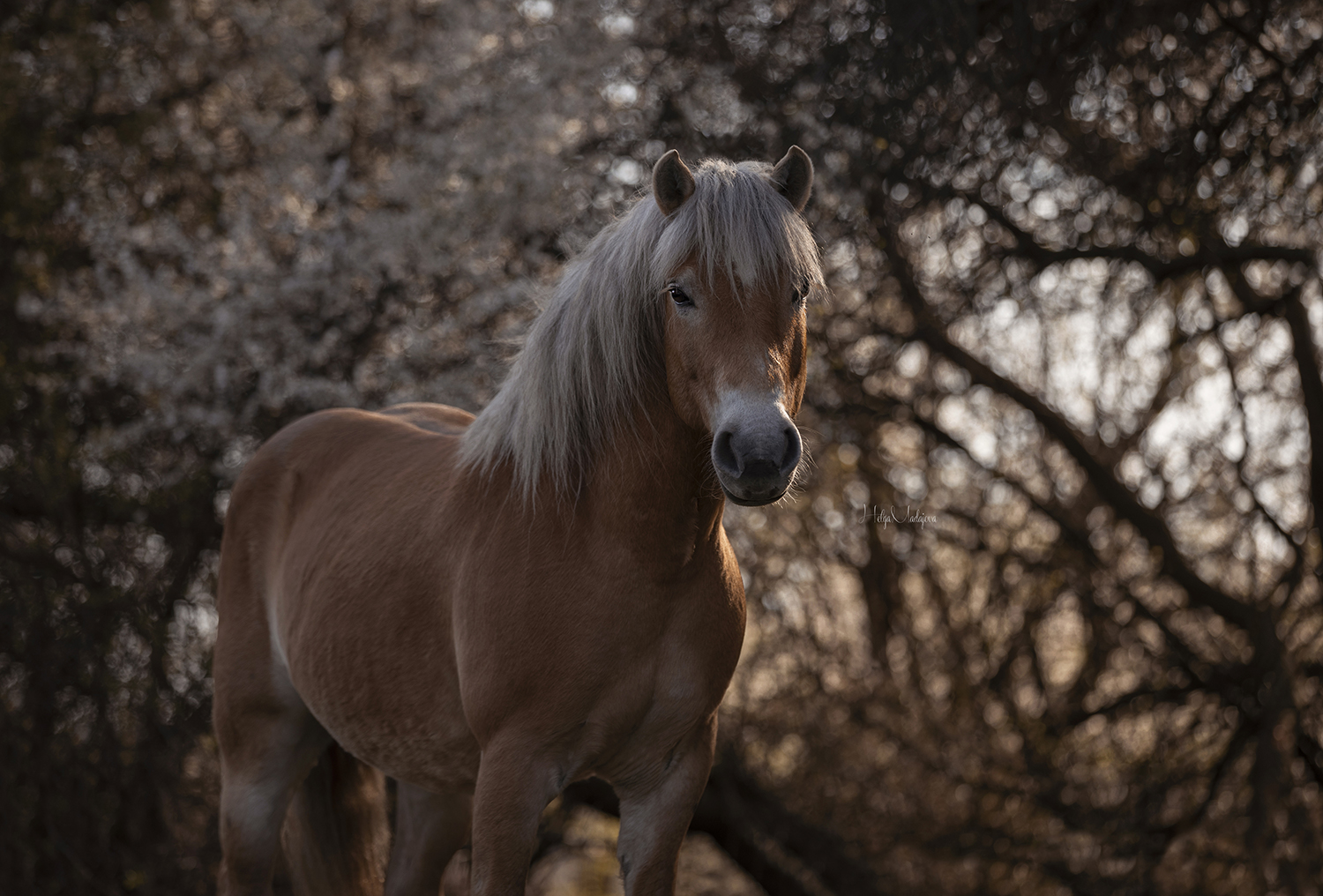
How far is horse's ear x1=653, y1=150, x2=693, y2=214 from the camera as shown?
2035mm

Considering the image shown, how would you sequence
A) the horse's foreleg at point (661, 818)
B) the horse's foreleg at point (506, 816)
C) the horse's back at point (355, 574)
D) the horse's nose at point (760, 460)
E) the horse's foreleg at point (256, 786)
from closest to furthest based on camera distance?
the horse's nose at point (760, 460) < the horse's foreleg at point (506, 816) < the horse's foreleg at point (661, 818) < the horse's back at point (355, 574) < the horse's foreleg at point (256, 786)

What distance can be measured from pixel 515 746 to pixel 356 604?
2.47 ft

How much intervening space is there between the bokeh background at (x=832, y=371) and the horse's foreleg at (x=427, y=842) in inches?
103

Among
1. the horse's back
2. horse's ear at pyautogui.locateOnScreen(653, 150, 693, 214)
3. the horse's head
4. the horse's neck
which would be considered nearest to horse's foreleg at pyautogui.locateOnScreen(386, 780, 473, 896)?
the horse's back

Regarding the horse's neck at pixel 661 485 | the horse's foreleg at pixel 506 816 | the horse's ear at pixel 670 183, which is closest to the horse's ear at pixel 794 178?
the horse's ear at pixel 670 183

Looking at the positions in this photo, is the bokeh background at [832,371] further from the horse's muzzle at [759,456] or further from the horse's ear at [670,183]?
the horse's muzzle at [759,456]

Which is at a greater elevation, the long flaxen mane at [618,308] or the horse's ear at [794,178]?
the horse's ear at [794,178]

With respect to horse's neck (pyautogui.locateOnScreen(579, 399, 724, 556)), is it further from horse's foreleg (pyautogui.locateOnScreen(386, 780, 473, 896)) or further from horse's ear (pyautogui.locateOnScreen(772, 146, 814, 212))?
horse's foreleg (pyautogui.locateOnScreen(386, 780, 473, 896))

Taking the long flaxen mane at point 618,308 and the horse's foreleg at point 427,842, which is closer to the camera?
the long flaxen mane at point 618,308

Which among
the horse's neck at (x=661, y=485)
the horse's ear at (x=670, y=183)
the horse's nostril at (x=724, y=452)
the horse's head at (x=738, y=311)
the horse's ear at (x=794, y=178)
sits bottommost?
the horse's neck at (x=661, y=485)

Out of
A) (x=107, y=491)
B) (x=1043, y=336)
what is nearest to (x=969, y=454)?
(x=1043, y=336)

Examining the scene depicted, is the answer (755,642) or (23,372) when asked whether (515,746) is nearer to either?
(755,642)

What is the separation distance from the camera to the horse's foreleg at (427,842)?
3043mm

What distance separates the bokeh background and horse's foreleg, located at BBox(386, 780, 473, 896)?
2626 millimetres
